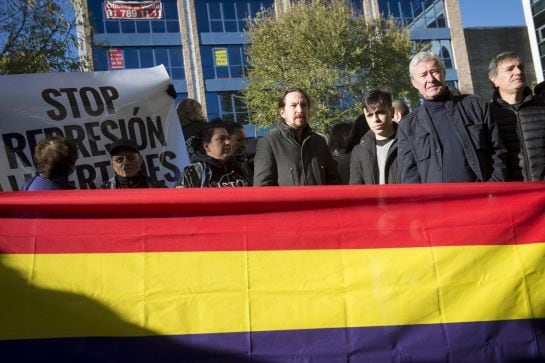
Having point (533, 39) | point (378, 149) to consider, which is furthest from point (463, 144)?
point (533, 39)

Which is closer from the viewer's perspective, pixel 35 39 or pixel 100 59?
pixel 35 39

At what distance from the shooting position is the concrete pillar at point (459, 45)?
4044 centimetres

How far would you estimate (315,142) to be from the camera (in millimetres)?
4332

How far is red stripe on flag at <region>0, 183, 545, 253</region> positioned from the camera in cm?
303

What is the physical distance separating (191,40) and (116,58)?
15.2ft

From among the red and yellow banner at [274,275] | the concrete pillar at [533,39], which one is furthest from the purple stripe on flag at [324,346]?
the concrete pillar at [533,39]

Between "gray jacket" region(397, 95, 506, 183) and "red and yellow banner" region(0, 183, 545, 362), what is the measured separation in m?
0.44

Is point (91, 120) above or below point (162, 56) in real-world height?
below

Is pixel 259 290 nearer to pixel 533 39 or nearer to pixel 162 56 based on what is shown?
pixel 162 56

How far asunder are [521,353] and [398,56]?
2722 cm

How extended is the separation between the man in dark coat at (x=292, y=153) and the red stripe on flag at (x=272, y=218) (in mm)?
951

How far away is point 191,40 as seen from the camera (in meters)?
37.8

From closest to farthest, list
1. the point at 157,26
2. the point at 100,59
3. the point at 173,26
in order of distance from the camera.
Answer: the point at 100,59
the point at 157,26
the point at 173,26

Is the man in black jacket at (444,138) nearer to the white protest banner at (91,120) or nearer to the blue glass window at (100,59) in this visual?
the white protest banner at (91,120)
